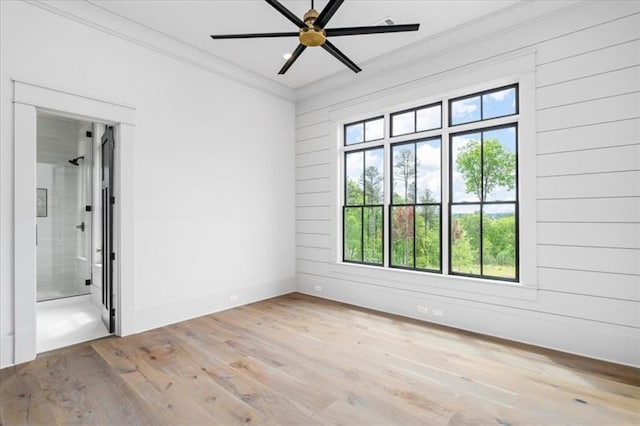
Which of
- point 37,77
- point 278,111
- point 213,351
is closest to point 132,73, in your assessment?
point 37,77

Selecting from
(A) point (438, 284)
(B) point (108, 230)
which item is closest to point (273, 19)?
(B) point (108, 230)

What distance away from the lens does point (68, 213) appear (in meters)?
5.59

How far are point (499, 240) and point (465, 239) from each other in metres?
0.38

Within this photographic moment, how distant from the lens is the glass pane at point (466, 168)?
3.92m

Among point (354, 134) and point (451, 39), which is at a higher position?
point (451, 39)

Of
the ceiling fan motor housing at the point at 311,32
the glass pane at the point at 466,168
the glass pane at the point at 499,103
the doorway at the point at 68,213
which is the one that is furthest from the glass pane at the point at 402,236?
the doorway at the point at 68,213

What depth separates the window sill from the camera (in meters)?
3.51

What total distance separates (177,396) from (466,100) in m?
4.38

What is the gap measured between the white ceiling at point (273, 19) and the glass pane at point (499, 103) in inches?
34.4

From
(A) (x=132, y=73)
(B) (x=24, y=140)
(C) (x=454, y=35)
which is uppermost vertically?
(C) (x=454, y=35)

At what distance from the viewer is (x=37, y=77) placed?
309 cm

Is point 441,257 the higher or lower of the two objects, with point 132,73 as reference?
lower

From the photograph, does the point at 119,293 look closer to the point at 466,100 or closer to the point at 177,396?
the point at 177,396

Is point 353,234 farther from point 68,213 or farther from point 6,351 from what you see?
point 68,213
